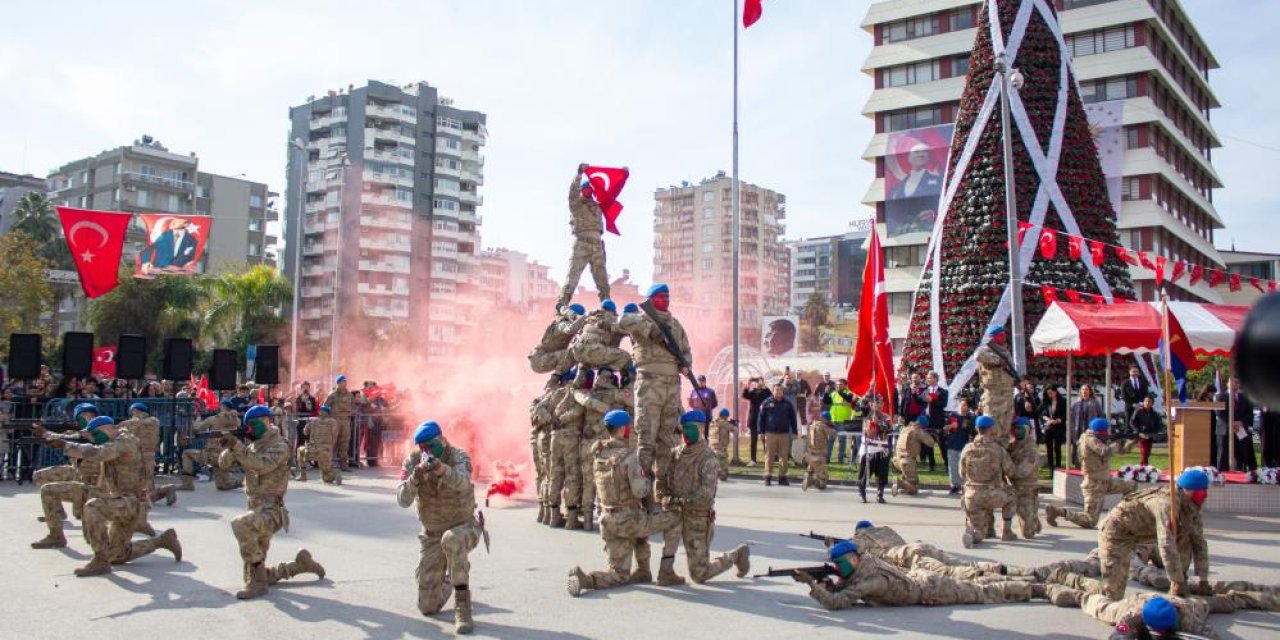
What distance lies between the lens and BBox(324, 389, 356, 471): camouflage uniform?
19.5 m

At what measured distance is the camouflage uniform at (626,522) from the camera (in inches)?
341

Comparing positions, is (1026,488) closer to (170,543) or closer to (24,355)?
(170,543)

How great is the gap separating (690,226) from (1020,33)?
306 ft

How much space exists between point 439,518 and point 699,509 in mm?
2480

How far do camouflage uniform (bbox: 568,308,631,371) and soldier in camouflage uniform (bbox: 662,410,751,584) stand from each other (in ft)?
10.0

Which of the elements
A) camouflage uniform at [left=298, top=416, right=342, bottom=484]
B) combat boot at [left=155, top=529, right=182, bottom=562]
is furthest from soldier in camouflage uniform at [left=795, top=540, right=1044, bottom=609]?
camouflage uniform at [left=298, top=416, right=342, bottom=484]

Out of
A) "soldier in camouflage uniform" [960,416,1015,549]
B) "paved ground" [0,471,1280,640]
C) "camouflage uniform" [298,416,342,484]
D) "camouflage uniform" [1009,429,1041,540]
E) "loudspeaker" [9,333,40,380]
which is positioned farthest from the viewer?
"camouflage uniform" [298,416,342,484]

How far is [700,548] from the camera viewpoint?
29.1 ft

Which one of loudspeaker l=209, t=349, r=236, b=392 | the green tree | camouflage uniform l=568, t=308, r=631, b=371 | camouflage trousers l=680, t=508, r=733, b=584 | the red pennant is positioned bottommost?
camouflage trousers l=680, t=508, r=733, b=584

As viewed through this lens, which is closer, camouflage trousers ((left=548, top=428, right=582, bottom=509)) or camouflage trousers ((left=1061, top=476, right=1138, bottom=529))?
camouflage trousers ((left=1061, top=476, right=1138, bottom=529))

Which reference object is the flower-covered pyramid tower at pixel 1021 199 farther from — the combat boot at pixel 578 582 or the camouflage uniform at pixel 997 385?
the combat boot at pixel 578 582

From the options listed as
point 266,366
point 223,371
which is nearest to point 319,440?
point 266,366

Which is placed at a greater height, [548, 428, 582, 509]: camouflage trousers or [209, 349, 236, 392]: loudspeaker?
[209, 349, 236, 392]: loudspeaker

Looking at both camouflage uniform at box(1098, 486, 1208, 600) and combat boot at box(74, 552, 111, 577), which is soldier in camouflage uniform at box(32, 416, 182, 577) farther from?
camouflage uniform at box(1098, 486, 1208, 600)
